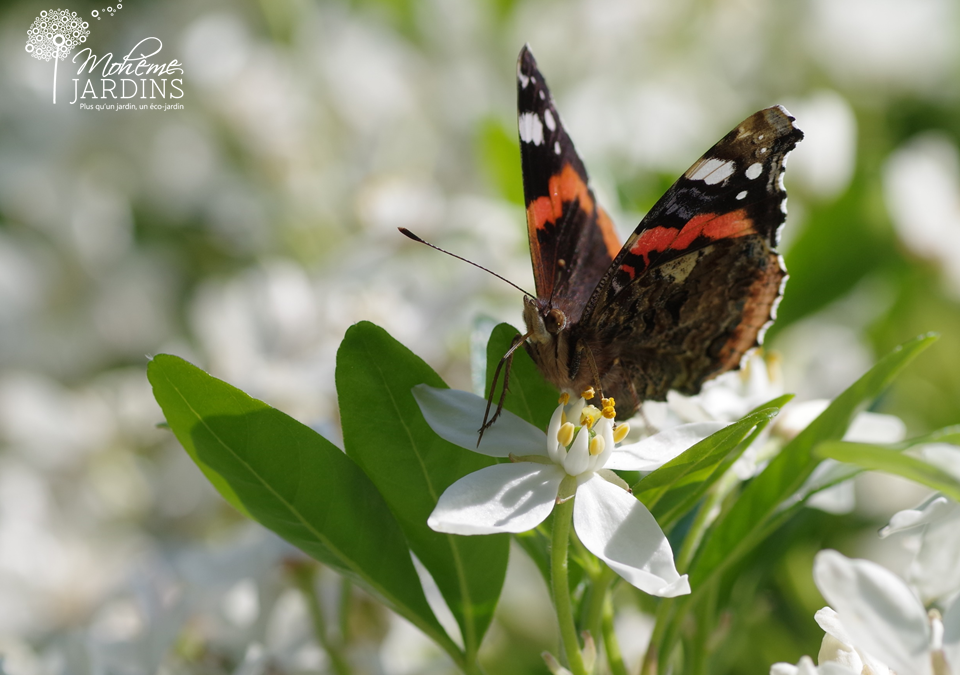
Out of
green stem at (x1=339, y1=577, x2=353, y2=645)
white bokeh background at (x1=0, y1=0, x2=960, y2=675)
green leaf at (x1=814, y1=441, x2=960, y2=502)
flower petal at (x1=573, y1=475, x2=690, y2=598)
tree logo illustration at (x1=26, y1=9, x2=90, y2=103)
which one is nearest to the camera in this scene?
green leaf at (x1=814, y1=441, x2=960, y2=502)

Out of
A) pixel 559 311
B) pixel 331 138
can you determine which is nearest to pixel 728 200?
pixel 559 311

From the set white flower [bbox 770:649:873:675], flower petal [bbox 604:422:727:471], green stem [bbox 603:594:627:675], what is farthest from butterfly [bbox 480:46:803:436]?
white flower [bbox 770:649:873:675]

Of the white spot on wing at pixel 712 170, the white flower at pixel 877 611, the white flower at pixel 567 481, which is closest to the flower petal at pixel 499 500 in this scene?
the white flower at pixel 567 481

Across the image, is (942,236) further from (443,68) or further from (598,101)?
(443,68)

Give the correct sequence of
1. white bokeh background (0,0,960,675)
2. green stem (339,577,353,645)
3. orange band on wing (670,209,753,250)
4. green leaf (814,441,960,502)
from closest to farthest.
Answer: green leaf (814,441,960,502)
orange band on wing (670,209,753,250)
green stem (339,577,353,645)
white bokeh background (0,0,960,675)

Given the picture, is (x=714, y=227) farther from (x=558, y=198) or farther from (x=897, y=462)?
(x=897, y=462)

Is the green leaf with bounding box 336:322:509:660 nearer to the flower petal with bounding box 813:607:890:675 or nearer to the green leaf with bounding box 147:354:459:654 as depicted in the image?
the green leaf with bounding box 147:354:459:654

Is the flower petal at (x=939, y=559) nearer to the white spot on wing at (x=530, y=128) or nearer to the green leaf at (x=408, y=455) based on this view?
the green leaf at (x=408, y=455)
